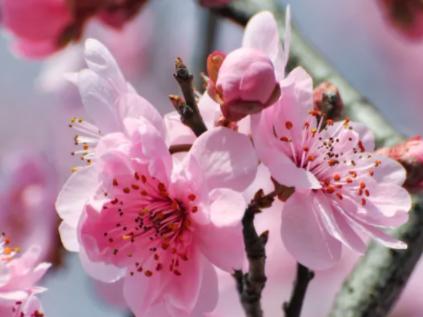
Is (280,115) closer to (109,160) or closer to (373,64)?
(109,160)

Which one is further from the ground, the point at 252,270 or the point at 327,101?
the point at 327,101

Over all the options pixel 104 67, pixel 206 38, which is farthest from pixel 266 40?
pixel 206 38

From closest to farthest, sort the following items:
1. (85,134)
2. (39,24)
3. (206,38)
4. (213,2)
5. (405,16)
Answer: (85,134)
(213,2)
(39,24)
(405,16)
(206,38)

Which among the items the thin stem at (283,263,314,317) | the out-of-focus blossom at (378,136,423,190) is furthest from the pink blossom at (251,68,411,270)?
the thin stem at (283,263,314,317)

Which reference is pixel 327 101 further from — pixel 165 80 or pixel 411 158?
pixel 165 80

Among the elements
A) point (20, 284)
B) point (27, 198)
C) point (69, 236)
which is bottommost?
point (27, 198)

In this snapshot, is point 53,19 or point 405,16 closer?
point 53,19

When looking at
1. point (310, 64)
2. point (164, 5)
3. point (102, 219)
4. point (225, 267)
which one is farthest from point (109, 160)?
point (164, 5)
